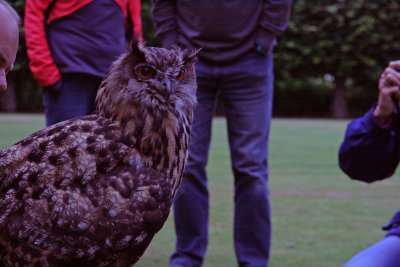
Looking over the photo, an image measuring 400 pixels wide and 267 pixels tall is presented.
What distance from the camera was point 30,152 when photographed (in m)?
2.29

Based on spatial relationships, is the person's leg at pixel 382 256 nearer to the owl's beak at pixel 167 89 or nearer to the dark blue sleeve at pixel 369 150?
the dark blue sleeve at pixel 369 150

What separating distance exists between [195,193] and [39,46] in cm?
146

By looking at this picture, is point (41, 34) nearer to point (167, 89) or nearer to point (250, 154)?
point (167, 89)

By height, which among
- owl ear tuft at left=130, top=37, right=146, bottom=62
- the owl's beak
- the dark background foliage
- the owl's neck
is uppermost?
owl ear tuft at left=130, top=37, right=146, bottom=62

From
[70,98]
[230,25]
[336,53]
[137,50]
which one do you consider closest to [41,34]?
[70,98]

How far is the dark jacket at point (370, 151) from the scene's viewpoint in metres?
2.82

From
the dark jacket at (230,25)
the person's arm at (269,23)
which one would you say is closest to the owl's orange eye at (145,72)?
the dark jacket at (230,25)

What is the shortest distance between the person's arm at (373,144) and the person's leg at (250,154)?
3.35 ft

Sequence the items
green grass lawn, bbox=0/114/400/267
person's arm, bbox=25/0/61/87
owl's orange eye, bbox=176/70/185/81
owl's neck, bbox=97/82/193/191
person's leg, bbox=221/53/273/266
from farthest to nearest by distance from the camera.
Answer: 1. green grass lawn, bbox=0/114/400/267
2. person's leg, bbox=221/53/273/266
3. person's arm, bbox=25/0/61/87
4. owl's orange eye, bbox=176/70/185/81
5. owl's neck, bbox=97/82/193/191

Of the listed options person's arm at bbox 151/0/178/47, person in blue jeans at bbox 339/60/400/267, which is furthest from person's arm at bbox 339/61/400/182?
person's arm at bbox 151/0/178/47

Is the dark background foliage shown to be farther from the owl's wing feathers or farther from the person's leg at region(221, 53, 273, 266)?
the owl's wing feathers

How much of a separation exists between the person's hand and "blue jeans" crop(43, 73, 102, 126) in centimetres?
166

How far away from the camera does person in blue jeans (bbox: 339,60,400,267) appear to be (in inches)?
104

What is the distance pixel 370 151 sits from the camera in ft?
9.31
